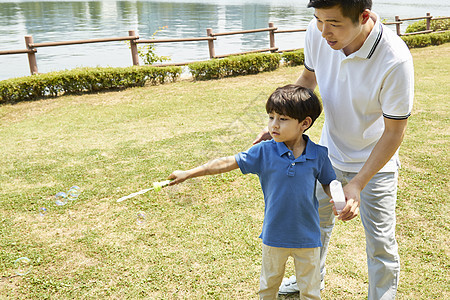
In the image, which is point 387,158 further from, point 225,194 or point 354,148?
point 225,194

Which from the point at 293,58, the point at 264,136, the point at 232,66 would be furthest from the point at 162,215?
the point at 293,58

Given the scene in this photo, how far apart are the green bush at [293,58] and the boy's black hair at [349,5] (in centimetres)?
1124

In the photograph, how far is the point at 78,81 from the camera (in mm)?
9523

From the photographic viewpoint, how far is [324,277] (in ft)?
9.66

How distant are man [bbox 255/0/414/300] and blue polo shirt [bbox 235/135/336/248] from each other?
20 cm

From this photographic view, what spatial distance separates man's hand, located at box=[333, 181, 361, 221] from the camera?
6.00 ft

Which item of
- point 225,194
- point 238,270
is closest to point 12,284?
point 238,270

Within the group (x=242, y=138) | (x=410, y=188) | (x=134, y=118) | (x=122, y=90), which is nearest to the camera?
(x=410, y=188)

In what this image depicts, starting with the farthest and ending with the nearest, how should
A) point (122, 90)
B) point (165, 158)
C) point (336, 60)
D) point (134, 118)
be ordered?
point (122, 90) → point (134, 118) → point (165, 158) → point (336, 60)

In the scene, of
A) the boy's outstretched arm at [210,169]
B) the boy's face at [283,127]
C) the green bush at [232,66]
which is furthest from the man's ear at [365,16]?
the green bush at [232,66]

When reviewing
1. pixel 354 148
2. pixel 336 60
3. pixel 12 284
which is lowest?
pixel 12 284

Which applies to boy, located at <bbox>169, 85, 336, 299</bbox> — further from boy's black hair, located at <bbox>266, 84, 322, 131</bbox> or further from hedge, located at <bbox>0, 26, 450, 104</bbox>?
hedge, located at <bbox>0, 26, 450, 104</bbox>

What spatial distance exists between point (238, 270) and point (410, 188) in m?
2.32

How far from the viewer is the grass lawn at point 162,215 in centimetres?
293
